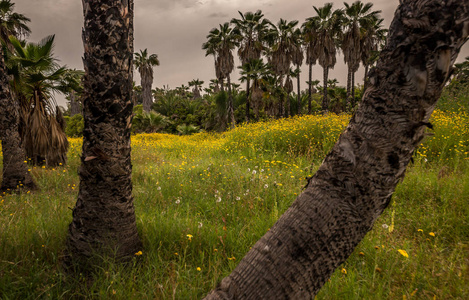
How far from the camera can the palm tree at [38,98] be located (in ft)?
20.9

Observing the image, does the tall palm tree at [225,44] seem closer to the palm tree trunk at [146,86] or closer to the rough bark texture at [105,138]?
the palm tree trunk at [146,86]

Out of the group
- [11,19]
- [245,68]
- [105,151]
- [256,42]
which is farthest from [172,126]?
[105,151]

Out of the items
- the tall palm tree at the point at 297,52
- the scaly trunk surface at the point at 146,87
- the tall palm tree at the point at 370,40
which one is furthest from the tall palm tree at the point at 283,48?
the scaly trunk surface at the point at 146,87

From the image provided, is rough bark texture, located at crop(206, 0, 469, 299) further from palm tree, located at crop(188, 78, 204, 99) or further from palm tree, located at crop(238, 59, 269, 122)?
palm tree, located at crop(188, 78, 204, 99)

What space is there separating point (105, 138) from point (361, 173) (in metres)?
2.13

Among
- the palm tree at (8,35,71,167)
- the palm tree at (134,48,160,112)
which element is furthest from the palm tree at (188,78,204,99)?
the palm tree at (8,35,71,167)

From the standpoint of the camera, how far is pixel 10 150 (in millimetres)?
4773

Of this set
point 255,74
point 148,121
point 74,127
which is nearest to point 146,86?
point 74,127

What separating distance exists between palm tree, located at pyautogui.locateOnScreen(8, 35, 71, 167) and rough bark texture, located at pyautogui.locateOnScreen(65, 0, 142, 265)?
5776mm

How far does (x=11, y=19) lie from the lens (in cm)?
1409

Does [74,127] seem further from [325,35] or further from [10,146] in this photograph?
[325,35]

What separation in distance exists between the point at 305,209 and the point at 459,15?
3.00ft

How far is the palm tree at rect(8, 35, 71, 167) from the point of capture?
637 centimetres

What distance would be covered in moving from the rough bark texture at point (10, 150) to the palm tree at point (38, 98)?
6.83ft
